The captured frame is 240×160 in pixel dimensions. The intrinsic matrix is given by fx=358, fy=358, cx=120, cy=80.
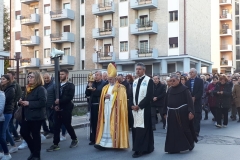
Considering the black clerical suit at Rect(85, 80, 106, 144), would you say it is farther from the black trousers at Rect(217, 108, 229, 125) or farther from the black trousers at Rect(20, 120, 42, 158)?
the black trousers at Rect(217, 108, 229, 125)

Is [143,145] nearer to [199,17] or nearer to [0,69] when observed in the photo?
[0,69]

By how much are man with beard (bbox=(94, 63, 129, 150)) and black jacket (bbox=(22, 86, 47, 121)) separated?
192 centimetres

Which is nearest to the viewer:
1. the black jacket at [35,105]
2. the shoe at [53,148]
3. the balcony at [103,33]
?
the black jacket at [35,105]

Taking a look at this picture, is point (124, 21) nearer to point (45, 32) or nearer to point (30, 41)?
point (45, 32)

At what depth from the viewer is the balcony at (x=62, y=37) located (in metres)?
42.9

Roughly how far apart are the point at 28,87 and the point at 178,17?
32164 mm

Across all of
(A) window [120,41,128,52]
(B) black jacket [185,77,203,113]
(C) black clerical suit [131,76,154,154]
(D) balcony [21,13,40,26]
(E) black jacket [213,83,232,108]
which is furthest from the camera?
(D) balcony [21,13,40,26]

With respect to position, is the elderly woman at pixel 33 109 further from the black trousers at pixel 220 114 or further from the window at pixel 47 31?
Result: the window at pixel 47 31

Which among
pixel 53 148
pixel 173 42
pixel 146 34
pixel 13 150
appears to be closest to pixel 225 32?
pixel 173 42

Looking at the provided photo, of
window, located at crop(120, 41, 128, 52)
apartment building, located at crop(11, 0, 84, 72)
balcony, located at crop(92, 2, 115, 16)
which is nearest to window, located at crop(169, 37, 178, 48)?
window, located at crop(120, 41, 128, 52)

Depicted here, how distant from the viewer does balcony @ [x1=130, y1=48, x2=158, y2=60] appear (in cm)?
3850

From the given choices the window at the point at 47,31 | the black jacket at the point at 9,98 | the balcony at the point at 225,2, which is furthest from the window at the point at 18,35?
the black jacket at the point at 9,98

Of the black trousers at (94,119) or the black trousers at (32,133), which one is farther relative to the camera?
the black trousers at (94,119)

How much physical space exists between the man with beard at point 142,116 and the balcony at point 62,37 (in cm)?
3529
